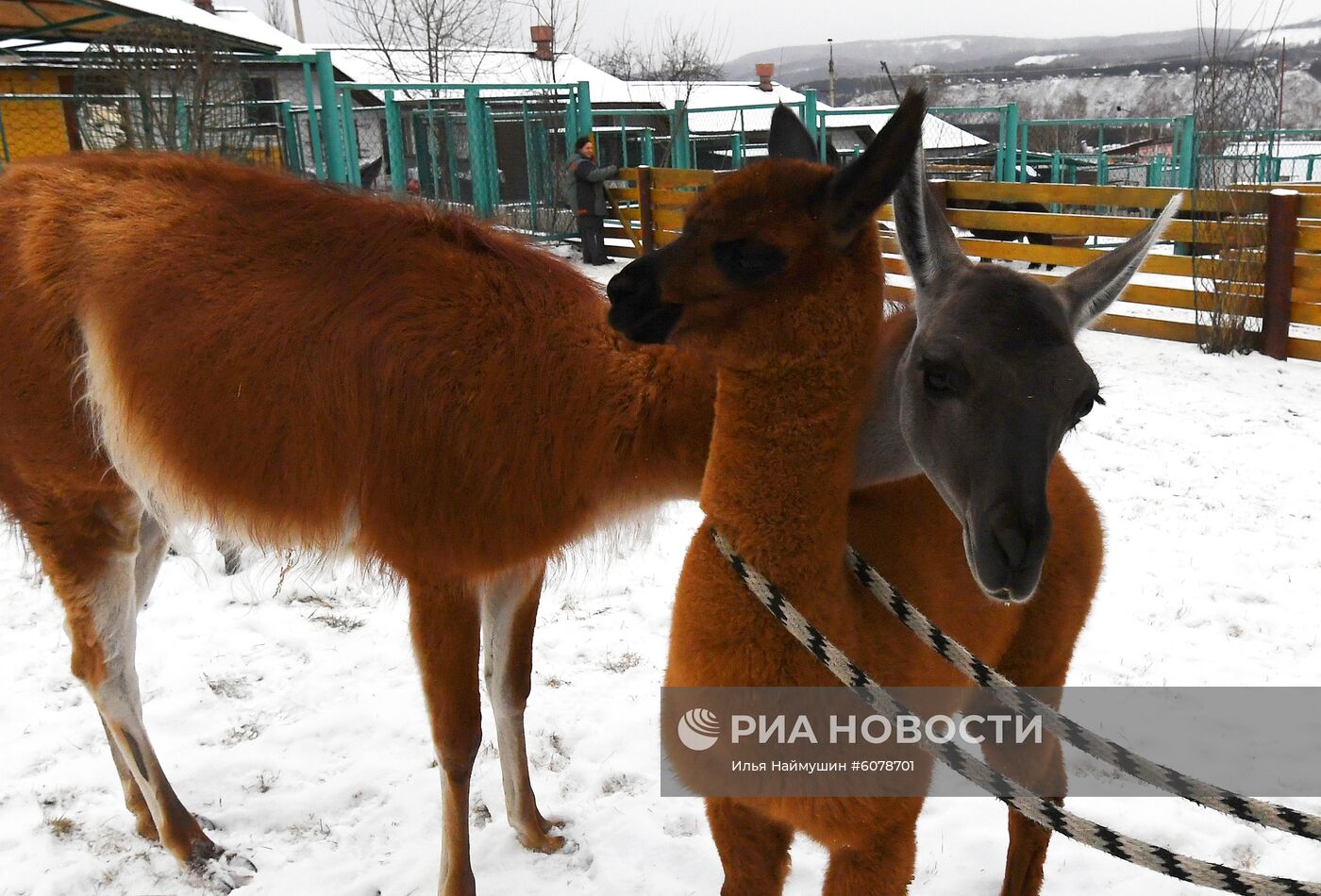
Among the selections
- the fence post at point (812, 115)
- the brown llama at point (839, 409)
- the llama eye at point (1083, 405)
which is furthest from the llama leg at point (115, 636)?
the fence post at point (812, 115)

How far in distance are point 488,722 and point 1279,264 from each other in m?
8.18

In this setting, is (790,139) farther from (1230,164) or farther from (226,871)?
(1230,164)

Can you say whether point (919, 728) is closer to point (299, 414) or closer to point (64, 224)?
point (299, 414)

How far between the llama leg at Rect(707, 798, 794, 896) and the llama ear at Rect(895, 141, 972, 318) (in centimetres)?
104

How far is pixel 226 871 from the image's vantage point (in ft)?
9.11

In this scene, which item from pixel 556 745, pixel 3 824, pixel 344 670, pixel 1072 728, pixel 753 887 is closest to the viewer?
pixel 1072 728

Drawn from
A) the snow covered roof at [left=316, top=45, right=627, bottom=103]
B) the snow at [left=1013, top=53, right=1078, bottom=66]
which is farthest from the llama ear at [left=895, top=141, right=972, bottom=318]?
the snow at [left=1013, top=53, right=1078, bottom=66]

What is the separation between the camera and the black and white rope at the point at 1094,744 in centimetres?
147

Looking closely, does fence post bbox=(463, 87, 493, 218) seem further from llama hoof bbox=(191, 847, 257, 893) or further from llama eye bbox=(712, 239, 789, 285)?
llama eye bbox=(712, 239, 789, 285)

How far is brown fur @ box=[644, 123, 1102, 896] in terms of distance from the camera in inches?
65.8

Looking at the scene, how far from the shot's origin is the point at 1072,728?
5.09 feet

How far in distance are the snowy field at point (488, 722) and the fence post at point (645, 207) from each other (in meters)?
8.74

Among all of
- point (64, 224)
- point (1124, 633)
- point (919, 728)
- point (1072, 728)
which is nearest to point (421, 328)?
point (64, 224)

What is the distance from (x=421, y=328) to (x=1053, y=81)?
297 feet
